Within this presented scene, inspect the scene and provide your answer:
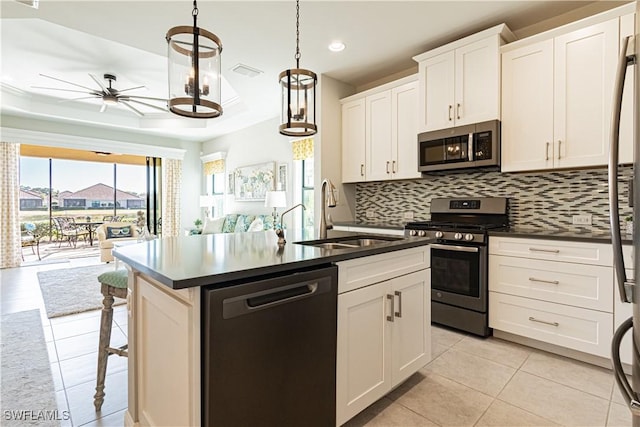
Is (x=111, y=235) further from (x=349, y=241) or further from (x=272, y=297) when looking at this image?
(x=272, y=297)

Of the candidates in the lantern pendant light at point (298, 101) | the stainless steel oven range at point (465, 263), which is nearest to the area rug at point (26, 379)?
the lantern pendant light at point (298, 101)

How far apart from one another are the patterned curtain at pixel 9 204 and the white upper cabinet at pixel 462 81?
7.07 m

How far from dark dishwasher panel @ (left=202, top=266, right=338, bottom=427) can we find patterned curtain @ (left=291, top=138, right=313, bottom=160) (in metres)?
3.92

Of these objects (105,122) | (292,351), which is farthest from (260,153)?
(292,351)

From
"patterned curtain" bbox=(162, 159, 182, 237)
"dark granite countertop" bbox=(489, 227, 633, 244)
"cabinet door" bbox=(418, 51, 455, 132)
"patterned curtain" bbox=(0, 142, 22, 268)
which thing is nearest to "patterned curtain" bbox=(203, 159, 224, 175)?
"patterned curtain" bbox=(162, 159, 182, 237)

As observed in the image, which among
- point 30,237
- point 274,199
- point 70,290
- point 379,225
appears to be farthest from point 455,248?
point 30,237

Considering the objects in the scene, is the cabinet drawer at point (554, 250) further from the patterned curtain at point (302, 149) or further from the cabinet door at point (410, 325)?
the patterned curtain at point (302, 149)

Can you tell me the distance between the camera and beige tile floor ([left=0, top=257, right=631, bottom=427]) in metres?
1.71

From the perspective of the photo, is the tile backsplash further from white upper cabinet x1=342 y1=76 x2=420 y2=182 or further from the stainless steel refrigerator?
the stainless steel refrigerator

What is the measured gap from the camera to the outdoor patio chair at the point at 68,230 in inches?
312

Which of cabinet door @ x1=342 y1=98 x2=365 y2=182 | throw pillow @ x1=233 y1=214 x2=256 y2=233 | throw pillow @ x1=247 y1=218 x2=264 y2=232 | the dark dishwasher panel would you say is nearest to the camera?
the dark dishwasher panel

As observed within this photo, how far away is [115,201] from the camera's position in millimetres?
8430

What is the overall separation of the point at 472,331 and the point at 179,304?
256cm

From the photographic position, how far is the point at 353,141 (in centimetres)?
410
